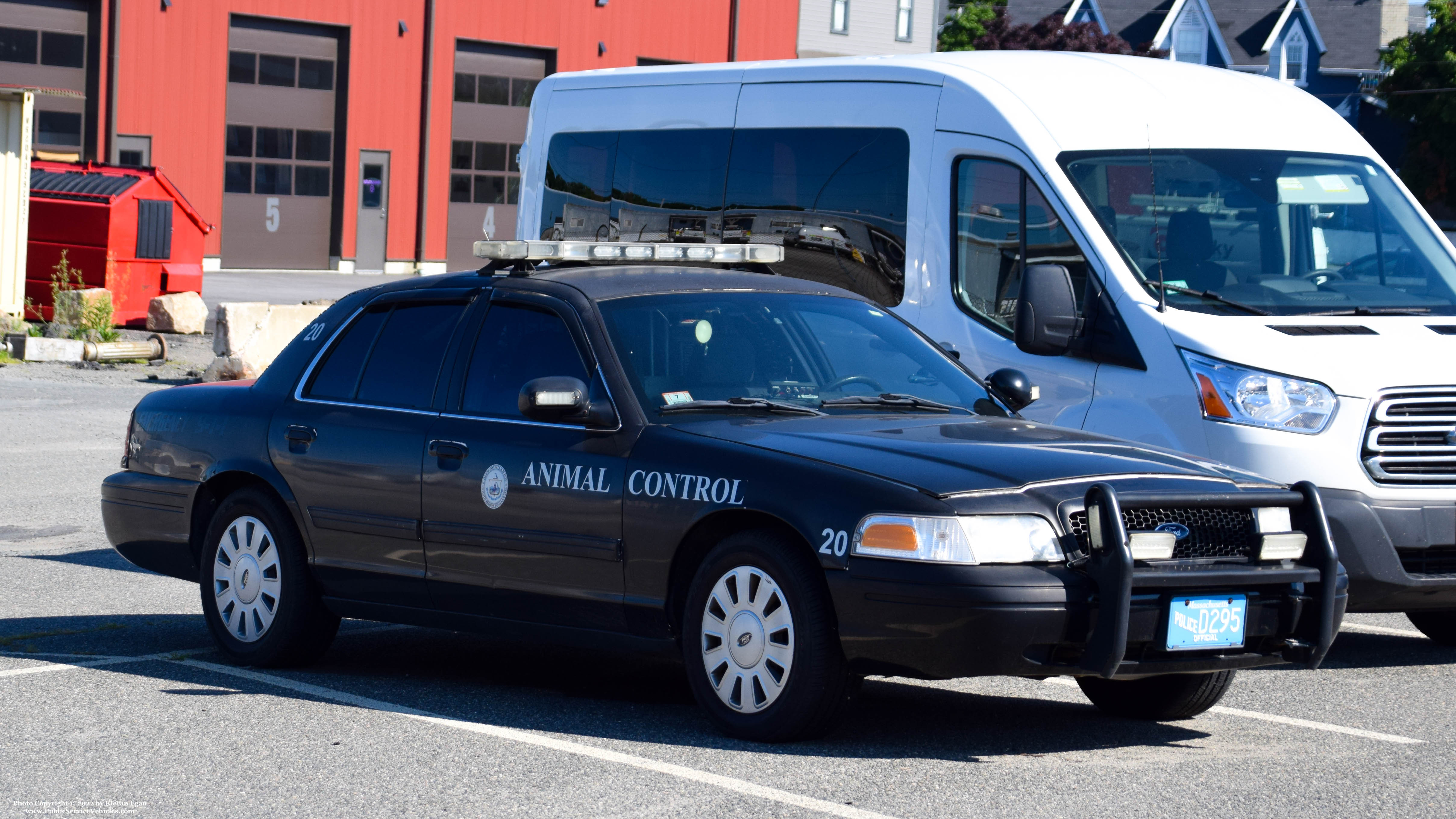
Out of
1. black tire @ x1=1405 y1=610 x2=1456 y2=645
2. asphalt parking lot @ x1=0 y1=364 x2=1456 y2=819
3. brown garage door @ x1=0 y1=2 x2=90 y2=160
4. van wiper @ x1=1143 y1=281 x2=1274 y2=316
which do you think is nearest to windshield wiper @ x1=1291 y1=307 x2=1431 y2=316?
van wiper @ x1=1143 y1=281 x2=1274 y2=316

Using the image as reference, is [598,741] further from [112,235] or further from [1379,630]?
[112,235]

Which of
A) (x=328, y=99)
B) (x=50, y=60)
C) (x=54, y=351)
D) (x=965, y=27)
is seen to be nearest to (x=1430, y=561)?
(x=54, y=351)

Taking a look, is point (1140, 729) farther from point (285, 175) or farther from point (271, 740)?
point (285, 175)

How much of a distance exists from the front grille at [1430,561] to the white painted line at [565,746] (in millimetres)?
3297

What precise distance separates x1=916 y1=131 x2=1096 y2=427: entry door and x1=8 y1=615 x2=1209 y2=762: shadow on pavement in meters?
1.93

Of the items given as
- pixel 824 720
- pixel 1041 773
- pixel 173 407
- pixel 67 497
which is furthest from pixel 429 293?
pixel 67 497

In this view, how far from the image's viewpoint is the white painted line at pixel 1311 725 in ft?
20.8

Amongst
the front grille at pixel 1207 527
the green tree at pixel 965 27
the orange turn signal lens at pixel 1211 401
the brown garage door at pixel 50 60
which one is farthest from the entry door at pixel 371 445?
the green tree at pixel 965 27

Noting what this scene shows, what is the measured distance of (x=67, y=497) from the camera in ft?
40.1

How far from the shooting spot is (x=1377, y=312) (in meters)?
8.34

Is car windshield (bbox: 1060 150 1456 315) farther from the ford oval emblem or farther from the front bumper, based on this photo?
the front bumper

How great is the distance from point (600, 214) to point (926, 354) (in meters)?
5.08

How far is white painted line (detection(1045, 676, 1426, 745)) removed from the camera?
20.8 feet

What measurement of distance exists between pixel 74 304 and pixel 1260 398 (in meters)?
17.9
